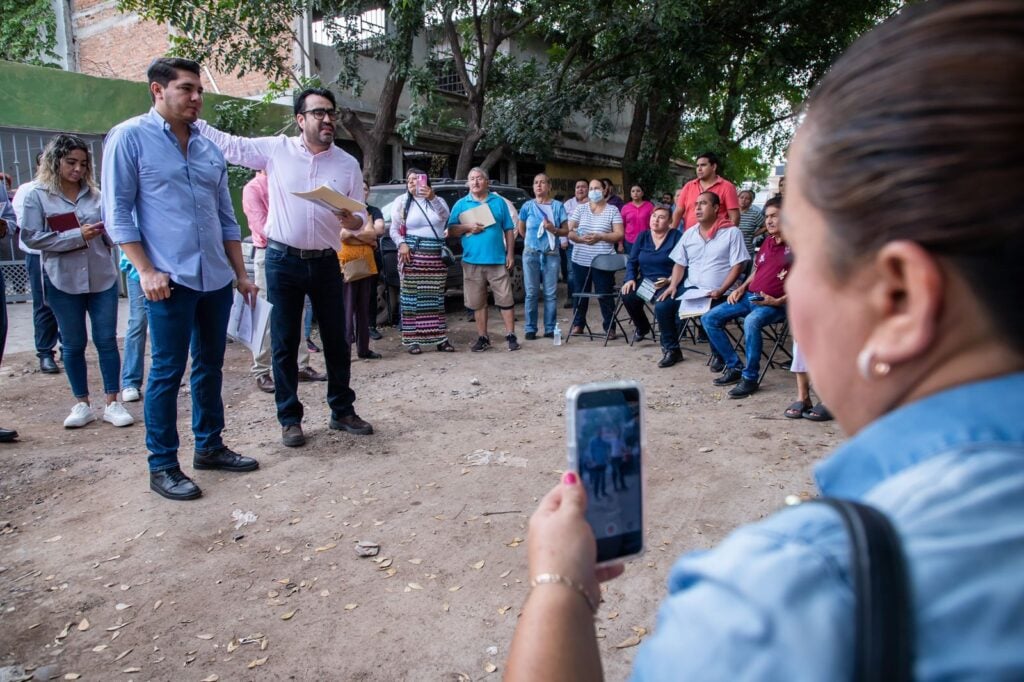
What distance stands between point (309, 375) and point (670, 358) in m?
3.49

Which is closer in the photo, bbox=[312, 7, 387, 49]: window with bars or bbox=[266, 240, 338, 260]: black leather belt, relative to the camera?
bbox=[266, 240, 338, 260]: black leather belt

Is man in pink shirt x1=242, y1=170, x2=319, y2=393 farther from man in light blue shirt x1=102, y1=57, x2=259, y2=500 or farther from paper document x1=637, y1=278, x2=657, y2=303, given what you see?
paper document x1=637, y1=278, x2=657, y2=303

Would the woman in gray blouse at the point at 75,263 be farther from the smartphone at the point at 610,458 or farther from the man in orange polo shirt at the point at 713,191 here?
the man in orange polo shirt at the point at 713,191

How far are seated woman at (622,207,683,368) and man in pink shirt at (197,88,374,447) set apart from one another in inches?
140

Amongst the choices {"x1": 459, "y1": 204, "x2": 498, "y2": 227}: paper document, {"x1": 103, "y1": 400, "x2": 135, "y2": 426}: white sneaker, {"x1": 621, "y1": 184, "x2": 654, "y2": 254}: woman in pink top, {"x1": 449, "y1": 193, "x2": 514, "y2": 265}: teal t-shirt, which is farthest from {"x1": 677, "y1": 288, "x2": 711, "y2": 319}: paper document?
{"x1": 103, "y1": 400, "x2": 135, "y2": 426}: white sneaker

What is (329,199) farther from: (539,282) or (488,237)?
(539,282)

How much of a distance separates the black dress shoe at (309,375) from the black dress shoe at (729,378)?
11.7 feet

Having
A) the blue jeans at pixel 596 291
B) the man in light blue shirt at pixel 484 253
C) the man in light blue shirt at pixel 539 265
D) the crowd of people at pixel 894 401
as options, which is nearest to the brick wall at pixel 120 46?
the man in light blue shirt at pixel 539 265

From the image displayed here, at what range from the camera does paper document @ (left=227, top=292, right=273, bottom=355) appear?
4680 millimetres

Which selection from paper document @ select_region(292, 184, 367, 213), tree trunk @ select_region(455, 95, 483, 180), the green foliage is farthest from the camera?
the green foliage

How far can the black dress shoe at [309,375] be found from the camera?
678 cm

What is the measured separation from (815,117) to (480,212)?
7.47 m

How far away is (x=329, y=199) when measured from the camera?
4.68 m

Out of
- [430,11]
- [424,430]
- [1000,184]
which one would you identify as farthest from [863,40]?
[430,11]
